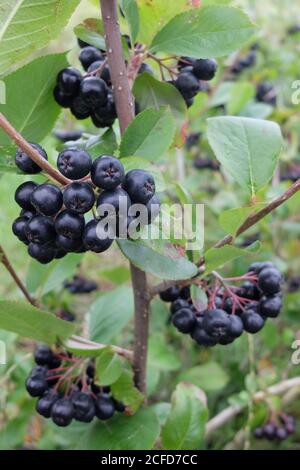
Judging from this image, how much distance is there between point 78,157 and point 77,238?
0.16m

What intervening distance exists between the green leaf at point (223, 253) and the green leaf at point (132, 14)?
22.5 inches

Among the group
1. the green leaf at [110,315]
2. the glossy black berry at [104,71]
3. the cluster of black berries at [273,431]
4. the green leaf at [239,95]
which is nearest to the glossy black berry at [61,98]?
the glossy black berry at [104,71]

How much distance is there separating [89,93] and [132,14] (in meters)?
0.21

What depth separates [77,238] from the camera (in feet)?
3.47

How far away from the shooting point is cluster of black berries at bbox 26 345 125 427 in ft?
5.08

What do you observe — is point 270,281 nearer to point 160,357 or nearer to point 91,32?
point 91,32

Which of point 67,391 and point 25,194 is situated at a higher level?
point 25,194

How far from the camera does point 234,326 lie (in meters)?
1.46

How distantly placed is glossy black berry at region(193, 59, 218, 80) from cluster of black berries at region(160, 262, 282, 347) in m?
0.55

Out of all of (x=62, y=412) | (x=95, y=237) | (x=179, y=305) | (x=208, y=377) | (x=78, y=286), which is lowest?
(x=208, y=377)

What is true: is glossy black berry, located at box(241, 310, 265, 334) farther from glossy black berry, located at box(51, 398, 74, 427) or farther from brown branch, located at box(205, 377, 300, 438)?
brown branch, located at box(205, 377, 300, 438)

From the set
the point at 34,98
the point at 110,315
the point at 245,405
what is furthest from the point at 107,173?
the point at 245,405
